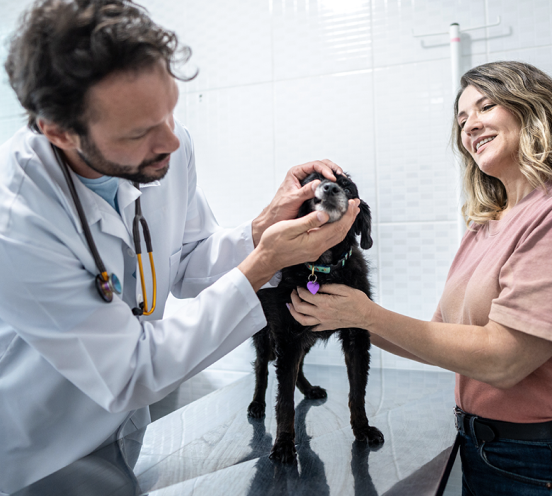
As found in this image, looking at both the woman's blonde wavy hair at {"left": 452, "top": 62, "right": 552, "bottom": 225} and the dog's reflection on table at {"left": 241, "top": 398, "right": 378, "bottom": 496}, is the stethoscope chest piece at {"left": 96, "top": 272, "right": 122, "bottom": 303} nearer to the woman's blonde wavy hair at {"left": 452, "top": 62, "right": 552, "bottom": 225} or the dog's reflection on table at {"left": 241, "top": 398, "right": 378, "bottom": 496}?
the dog's reflection on table at {"left": 241, "top": 398, "right": 378, "bottom": 496}

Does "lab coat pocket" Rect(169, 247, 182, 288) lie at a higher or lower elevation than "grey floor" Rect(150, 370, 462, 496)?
higher

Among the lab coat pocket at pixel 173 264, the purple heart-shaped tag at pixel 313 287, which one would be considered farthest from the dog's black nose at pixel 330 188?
the lab coat pocket at pixel 173 264

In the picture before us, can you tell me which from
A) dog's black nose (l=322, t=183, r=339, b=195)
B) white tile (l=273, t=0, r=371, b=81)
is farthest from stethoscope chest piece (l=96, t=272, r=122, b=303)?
white tile (l=273, t=0, r=371, b=81)

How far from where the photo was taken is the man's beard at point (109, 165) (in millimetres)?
864

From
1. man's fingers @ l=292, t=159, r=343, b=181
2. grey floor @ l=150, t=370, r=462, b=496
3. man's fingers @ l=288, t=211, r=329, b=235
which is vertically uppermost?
man's fingers @ l=292, t=159, r=343, b=181

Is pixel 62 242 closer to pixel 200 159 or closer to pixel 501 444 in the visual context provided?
pixel 501 444

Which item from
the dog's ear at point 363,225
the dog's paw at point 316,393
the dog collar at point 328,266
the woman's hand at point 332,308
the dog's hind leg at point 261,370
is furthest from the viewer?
the dog's paw at point 316,393

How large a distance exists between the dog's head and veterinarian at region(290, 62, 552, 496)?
0.68 ft

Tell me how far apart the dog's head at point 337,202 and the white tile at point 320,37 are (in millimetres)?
845

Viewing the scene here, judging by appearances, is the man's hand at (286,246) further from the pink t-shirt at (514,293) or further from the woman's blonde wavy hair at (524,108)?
the woman's blonde wavy hair at (524,108)

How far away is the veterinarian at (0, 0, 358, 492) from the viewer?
80 centimetres

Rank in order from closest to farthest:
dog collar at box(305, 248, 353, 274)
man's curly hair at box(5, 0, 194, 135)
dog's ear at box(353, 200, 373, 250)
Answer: man's curly hair at box(5, 0, 194, 135) < dog collar at box(305, 248, 353, 274) < dog's ear at box(353, 200, 373, 250)

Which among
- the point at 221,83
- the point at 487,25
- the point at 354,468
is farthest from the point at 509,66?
the point at 221,83

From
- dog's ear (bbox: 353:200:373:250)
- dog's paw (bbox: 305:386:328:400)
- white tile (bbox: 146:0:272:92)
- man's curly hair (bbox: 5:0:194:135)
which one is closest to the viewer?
man's curly hair (bbox: 5:0:194:135)
